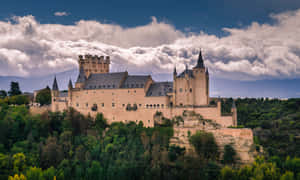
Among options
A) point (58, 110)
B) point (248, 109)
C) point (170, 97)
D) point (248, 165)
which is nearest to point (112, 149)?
point (170, 97)

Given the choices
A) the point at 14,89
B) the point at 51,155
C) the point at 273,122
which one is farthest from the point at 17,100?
the point at 273,122

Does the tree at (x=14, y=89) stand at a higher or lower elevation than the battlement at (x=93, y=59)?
lower

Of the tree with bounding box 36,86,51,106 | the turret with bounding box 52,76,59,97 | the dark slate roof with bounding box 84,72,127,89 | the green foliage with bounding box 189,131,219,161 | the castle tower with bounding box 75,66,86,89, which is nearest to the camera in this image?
the green foliage with bounding box 189,131,219,161

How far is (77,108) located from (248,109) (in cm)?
3349

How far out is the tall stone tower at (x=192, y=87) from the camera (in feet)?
141

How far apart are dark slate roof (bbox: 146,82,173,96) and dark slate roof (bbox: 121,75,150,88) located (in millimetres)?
1629

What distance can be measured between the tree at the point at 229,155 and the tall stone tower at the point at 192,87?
8.10 m

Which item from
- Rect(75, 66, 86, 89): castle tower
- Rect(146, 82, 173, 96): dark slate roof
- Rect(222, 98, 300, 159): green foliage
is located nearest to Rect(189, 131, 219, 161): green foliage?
Rect(222, 98, 300, 159): green foliage

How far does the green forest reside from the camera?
35312 millimetres

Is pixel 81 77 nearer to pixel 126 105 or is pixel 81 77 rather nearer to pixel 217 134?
pixel 126 105

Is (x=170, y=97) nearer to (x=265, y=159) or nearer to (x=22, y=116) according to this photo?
(x=265, y=159)

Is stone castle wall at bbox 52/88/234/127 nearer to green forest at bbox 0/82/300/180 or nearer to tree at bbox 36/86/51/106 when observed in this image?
green forest at bbox 0/82/300/180

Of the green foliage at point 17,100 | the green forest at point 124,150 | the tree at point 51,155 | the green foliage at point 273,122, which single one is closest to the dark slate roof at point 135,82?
the green forest at point 124,150

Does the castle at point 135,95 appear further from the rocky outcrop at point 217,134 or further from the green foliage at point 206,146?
the green foliage at point 206,146
